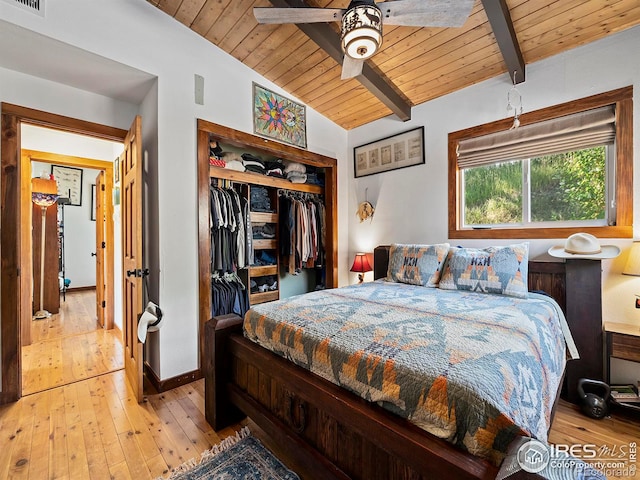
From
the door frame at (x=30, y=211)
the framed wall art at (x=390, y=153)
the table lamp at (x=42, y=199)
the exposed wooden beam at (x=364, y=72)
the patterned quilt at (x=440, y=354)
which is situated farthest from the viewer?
the table lamp at (x=42, y=199)

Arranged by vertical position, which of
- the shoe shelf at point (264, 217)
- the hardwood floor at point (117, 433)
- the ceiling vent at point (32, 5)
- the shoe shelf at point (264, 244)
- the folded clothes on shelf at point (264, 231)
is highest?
the ceiling vent at point (32, 5)

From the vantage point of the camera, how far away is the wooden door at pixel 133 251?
2.20 m

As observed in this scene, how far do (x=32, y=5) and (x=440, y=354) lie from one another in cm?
307

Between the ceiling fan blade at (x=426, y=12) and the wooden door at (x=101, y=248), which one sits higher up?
the ceiling fan blade at (x=426, y=12)

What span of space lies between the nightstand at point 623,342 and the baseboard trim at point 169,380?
10.4ft

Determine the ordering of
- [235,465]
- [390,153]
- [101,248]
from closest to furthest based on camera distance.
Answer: [235,465], [390,153], [101,248]

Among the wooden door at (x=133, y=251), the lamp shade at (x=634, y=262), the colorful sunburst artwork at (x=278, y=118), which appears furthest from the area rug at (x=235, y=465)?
the colorful sunburst artwork at (x=278, y=118)

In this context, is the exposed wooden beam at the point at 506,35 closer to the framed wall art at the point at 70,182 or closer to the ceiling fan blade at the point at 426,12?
the ceiling fan blade at the point at 426,12

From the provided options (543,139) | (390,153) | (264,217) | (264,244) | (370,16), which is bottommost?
(264,244)

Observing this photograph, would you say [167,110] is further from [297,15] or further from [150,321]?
[150,321]

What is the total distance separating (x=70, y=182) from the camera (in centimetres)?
588

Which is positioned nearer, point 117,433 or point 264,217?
point 117,433

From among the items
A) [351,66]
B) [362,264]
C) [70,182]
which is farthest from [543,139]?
[70,182]

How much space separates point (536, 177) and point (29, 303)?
5.37 m
